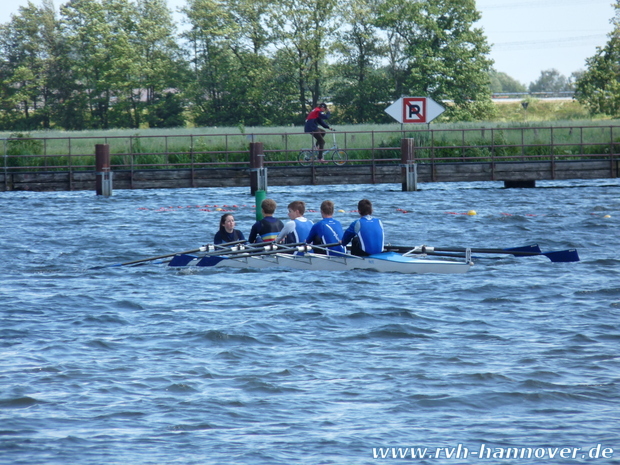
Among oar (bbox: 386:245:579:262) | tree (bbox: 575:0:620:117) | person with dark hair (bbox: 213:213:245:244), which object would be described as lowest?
oar (bbox: 386:245:579:262)

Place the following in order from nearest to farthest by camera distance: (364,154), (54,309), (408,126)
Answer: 1. (54,309)
2. (364,154)
3. (408,126)

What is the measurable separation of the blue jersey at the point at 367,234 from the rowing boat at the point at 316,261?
0.47 ft

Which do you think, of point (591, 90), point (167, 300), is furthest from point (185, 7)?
point (167, 300)

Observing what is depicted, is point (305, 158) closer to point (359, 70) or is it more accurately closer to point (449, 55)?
point (449, 55)

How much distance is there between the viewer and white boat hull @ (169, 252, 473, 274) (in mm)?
13844

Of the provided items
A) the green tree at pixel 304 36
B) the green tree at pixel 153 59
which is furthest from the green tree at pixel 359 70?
the green tree at pixel 153 59

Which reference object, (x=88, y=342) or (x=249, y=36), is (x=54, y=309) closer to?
(x=88, y=342)

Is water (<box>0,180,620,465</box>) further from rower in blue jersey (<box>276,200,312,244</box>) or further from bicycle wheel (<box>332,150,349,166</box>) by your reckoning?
bicycle wheel (<box>332,150,349,166</box>)

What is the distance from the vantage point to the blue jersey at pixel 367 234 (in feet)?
45.0

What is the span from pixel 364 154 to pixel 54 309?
22.2 meters

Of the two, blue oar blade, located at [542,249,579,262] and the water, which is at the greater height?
blue oar blade, located at [542,249,579,262]

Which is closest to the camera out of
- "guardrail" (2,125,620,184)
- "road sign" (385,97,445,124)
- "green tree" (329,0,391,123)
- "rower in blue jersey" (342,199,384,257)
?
"rower in blue jersey" (342,199,384,257)

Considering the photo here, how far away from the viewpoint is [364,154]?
Result: 32.9 meters

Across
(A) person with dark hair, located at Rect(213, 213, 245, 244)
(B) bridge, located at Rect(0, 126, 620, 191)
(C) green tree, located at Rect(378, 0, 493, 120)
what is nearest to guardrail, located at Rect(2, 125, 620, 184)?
(B) bridge, located at Rect(0, 126, 620, 191)
